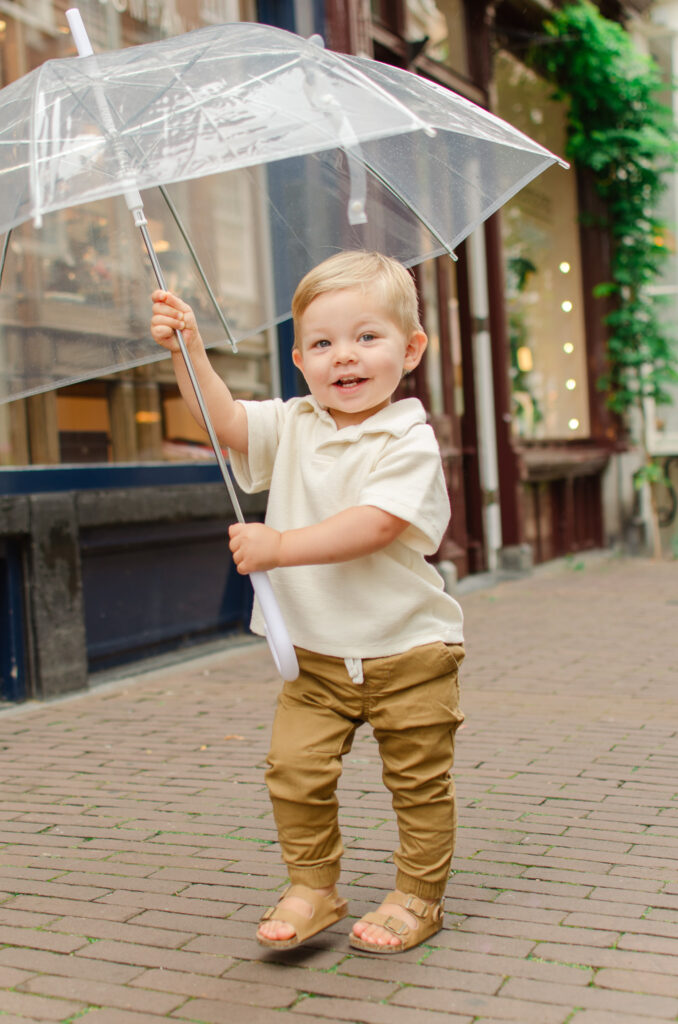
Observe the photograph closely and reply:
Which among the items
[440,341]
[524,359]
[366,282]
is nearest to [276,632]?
[366,282]

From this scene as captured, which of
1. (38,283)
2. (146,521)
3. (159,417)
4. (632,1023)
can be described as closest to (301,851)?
(632,1023)

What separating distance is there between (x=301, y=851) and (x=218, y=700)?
2709 millimetres

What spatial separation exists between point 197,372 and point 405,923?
1305 mm

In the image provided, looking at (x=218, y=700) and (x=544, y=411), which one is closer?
(x=218, y=700)

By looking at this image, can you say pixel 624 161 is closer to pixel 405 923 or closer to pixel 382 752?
pixel 382 752

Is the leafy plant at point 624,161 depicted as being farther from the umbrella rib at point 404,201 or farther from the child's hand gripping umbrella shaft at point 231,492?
the child's hand gripping umbrella shaft at point 231,492

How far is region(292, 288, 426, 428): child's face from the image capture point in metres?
2.40

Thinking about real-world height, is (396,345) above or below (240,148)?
below

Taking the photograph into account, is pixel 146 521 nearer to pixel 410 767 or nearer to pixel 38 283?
pixel 38 283

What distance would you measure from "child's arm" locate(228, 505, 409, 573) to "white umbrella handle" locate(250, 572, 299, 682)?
0.04m

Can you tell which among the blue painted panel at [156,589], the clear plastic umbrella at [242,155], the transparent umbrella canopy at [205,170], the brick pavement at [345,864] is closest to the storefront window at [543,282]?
the blue painted panel at [156,589]

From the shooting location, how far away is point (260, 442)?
2631 mm

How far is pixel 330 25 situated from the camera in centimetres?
723

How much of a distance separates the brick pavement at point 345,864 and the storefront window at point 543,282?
5.47m
